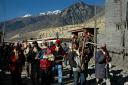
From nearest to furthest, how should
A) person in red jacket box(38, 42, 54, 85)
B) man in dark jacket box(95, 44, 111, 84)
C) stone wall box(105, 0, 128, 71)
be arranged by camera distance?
man in dark jacket box(95, 44, 111, 84) → person in red jacket box(38, 42, 54, 85) → stone wall box(105, 0, 128, 71)

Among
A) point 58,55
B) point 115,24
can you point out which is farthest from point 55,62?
point 115,24

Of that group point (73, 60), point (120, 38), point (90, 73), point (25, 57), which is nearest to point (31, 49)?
point (25, 57)

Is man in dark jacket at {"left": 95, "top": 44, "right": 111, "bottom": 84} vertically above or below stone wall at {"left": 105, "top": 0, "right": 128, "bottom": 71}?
below

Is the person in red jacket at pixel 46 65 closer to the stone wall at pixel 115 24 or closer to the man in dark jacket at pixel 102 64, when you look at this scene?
the man in dark jacket at pixel 102 64

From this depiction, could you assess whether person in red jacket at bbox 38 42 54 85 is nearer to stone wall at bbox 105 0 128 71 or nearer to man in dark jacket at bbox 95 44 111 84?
man in dark jacket at bbox 95 44 111 84

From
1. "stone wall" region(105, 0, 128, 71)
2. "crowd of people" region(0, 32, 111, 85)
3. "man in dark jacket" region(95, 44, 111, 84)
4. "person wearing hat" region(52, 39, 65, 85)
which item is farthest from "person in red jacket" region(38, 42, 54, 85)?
"stone wall" region(105, 0, 128, 71)

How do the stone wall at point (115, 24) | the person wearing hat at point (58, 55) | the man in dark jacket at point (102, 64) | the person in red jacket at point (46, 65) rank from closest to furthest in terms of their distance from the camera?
the man in dark jacket at point (102, 64) → the person in red jacket at point (46, 65) → the person wearing hat at point (58, 55) → the stone wall at point (115, 24)

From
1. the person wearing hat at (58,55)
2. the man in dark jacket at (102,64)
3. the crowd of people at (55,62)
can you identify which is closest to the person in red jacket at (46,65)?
the crowd of people at (55,62)

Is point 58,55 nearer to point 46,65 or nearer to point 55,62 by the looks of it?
point 55,62

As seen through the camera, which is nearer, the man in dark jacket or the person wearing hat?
the man in dark jacket

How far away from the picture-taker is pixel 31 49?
16.4 m

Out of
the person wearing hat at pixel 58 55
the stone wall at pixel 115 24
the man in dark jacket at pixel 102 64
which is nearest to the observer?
the man in dark jacket at pixel 102 64

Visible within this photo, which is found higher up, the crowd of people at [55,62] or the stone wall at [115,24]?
the stone wall at [115,24]

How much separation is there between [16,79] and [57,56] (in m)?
1.78
